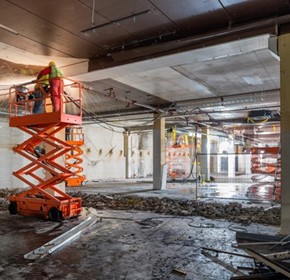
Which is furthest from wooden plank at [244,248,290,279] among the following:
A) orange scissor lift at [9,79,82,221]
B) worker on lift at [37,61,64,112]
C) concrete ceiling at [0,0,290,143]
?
worker on lift at [37,61,64,112]

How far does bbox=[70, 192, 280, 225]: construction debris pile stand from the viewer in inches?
241

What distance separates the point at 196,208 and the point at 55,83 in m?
4.54

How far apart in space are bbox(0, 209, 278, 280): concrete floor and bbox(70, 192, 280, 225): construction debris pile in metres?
0.47

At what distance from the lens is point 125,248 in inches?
162

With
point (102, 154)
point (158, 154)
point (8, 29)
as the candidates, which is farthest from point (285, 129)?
point (102, 154)

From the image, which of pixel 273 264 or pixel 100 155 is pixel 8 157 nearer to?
pixel 100 155

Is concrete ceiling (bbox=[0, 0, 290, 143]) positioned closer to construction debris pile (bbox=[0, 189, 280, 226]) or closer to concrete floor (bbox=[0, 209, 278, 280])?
concrete floor (bbox=[0, 209, 278, 280])

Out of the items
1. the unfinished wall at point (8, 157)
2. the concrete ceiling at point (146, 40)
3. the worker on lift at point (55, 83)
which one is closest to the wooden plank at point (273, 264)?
the concrete ceiling at point (146, 40)

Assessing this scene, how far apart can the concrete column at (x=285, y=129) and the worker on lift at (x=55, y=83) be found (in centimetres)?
426

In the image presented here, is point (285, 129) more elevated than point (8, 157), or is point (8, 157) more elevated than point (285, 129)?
point (285, 129)

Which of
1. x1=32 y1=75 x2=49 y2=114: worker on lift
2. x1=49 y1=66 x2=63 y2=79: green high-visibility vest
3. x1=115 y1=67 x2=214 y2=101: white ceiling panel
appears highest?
x1=115 y1=67 x2=214 y2=101: white ceiling panel

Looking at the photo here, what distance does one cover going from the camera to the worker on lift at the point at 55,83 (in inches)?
236

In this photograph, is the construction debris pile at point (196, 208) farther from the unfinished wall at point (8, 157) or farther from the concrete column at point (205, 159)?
the concrete column at point (205, 159)

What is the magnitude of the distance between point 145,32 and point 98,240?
12.1 feet
